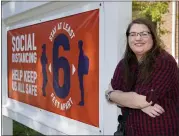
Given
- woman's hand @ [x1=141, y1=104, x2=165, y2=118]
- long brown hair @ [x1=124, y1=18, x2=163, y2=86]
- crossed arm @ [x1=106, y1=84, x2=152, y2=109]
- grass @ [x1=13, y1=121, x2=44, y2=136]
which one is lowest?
grass @ [x1=13, y1=121, x2=44, y2=136]

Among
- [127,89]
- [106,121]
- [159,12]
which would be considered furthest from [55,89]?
[159,12]

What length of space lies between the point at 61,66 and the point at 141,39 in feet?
4.83

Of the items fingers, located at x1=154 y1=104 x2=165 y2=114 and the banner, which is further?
the banner

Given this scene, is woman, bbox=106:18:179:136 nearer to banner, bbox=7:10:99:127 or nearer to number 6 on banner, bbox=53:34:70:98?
banner, bbox=7:10:99:127

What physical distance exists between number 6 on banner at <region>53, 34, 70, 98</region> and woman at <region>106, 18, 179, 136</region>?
1.21m

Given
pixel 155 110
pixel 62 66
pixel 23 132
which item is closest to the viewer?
pixel 155 110

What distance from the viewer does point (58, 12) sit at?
11.1 feet

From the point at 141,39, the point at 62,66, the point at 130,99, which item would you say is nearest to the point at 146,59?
the point at 141,39

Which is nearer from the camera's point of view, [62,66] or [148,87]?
[148,87]

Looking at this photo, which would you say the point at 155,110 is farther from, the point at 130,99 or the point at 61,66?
the point at 61,66

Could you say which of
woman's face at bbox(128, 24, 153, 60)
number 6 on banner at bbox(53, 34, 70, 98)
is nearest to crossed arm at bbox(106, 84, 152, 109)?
woman's face at bbox(128, 24, 153, 60)

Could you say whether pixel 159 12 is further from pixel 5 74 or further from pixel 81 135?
pixel 81 135

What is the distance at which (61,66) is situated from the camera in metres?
3.33

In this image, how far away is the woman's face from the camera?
2.00 m
